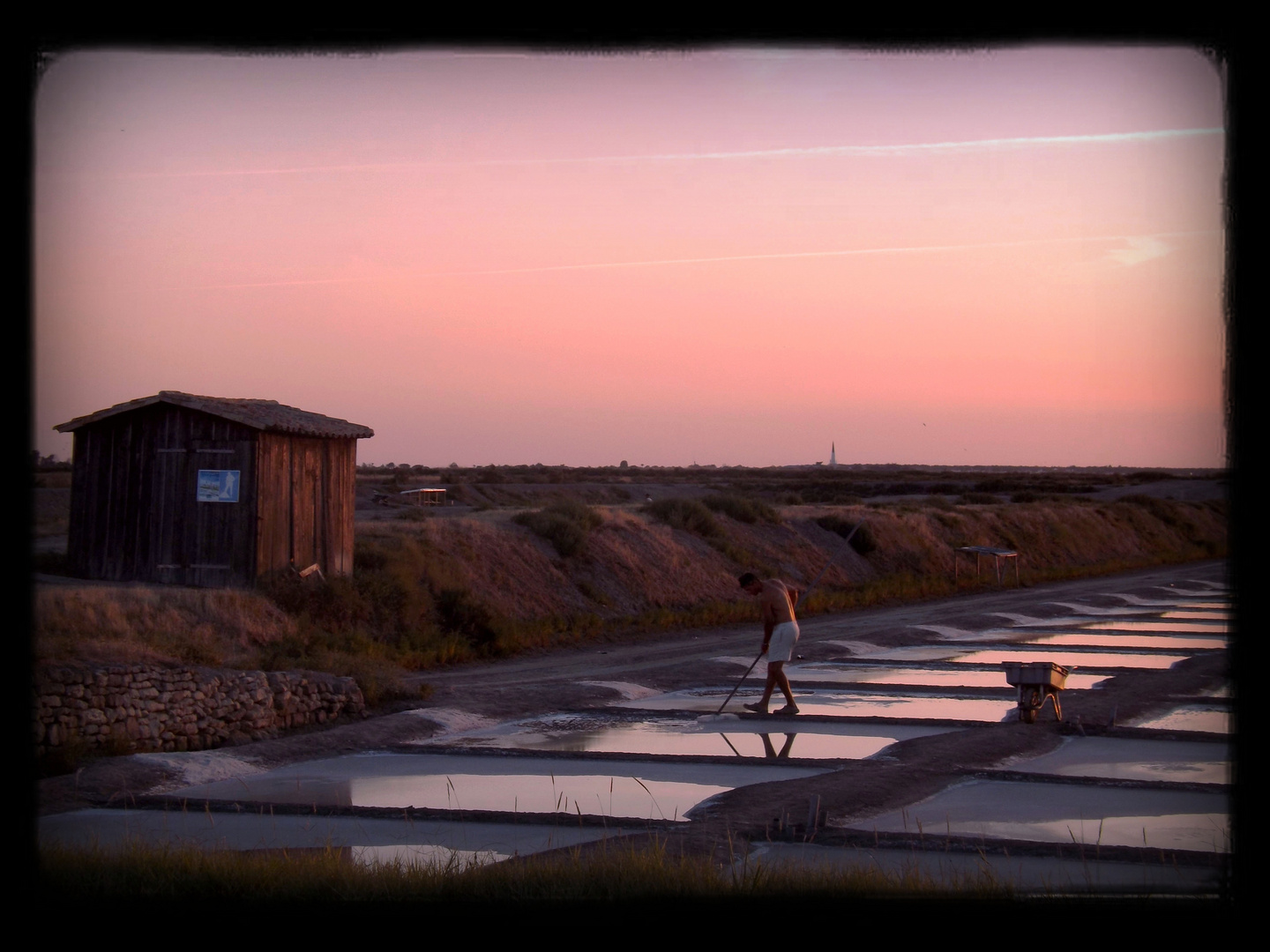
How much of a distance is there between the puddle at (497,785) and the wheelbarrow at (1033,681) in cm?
350

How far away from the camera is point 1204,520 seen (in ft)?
219

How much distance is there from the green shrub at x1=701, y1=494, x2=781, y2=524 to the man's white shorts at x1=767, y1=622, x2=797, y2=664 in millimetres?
23870

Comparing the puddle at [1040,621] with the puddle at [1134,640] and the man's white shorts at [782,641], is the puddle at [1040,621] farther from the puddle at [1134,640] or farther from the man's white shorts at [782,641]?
the man's white shorts at [782,641]

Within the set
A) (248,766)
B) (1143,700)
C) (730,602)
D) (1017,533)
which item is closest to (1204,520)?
(1017,533)

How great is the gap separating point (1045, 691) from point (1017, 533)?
38845 mm

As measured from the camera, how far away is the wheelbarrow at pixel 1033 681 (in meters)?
13.6

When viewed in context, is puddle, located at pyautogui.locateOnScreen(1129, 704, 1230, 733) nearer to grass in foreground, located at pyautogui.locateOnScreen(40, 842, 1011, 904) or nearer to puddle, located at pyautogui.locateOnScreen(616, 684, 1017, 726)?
puddle, located at pyautogui.locateOnScreen(616, 684, 1017, 726)

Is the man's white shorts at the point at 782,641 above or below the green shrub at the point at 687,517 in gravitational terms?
below

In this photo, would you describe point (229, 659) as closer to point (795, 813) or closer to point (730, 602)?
point (795, 813)

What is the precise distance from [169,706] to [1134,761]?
34.1ft

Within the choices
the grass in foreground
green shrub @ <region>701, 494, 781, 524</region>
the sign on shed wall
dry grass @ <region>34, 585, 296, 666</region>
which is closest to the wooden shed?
the sign on shed wall

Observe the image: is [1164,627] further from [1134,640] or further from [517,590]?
[517,590]

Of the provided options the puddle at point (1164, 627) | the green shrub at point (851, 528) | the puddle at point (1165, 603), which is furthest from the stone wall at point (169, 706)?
the green shrub at point (851, 528)

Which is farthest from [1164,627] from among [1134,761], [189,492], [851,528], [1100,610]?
[189,492]
